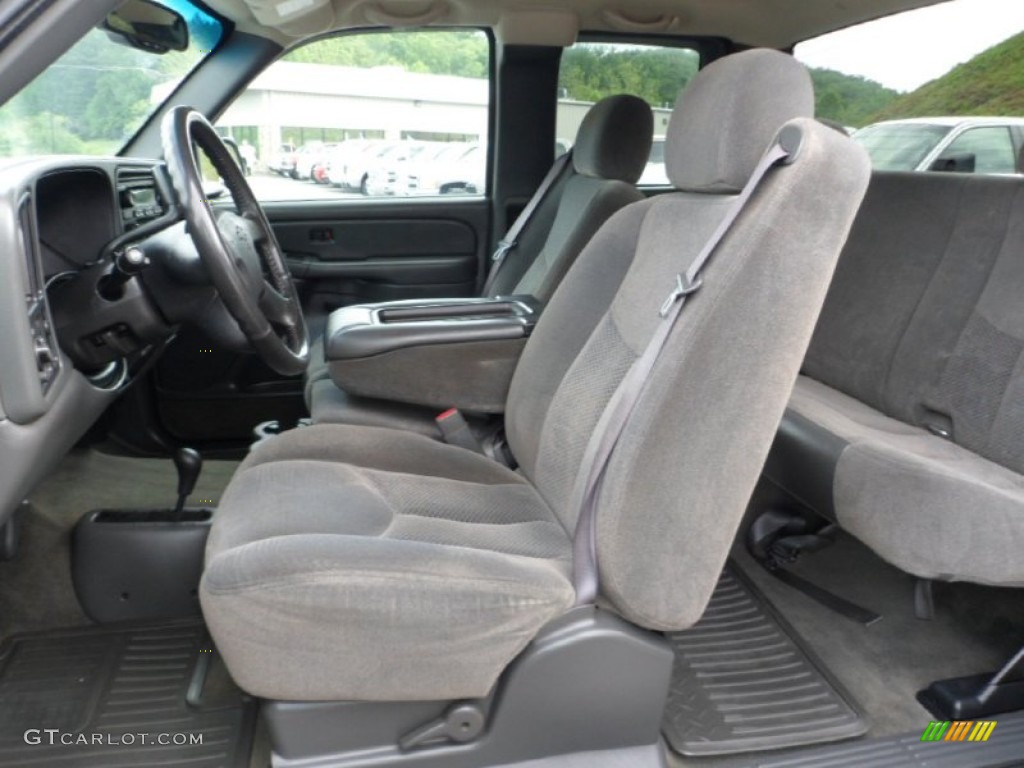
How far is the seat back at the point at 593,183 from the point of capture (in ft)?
7.47

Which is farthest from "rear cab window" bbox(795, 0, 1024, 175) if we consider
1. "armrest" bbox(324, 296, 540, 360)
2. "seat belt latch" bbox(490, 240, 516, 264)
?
"armrest" bbox(324, 296, 540, 360)

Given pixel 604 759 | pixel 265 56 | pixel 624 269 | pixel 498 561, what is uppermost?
pixel 265 56

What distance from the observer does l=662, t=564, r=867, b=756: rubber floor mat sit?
1493 mm

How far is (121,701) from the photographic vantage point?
157 cm

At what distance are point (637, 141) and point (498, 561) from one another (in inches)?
63.0

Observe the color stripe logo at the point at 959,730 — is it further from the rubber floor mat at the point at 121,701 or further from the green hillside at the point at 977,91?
the green hillside at the point at 977,91

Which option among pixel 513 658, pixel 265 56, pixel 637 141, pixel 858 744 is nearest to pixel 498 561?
pixel 513 658

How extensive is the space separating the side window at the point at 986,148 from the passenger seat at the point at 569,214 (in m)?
0.97

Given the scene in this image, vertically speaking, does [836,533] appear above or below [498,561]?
below

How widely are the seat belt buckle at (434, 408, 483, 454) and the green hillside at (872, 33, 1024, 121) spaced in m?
1.88

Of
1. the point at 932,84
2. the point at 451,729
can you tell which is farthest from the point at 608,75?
the point at 451,729

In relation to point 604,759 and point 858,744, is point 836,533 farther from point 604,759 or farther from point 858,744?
point 604,759

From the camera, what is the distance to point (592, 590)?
116 centimetres

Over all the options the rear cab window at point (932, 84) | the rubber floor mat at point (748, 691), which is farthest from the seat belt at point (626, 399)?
the rear cab window at point (932, 84)
